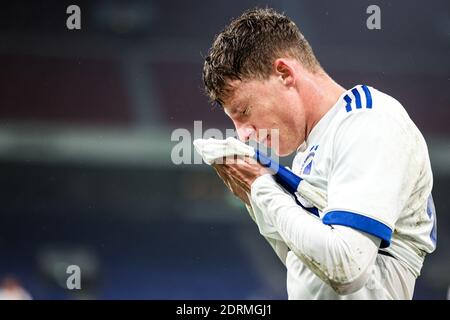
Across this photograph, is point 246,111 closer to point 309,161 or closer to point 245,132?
point 245,132

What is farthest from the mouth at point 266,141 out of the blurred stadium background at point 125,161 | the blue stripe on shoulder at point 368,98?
the blurred stadium background at point 125,161

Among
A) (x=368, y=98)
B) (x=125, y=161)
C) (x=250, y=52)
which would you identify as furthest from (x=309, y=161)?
(x=125, y=161)

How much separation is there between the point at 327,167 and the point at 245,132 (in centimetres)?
37

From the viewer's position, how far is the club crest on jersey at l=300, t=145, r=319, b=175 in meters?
1.89

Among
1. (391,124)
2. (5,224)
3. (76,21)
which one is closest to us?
(391,124)

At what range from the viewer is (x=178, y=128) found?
5664 millimetres

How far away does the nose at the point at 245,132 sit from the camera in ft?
6.75

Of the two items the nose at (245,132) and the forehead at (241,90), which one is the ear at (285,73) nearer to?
the forehead at (241,90)

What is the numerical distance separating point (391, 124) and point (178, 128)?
13.3ft

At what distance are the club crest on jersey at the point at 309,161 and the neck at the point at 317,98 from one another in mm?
113

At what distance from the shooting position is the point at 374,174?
162cm

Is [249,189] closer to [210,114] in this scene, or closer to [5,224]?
[210,114]

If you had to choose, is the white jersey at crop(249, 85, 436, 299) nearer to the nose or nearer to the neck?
the neck
